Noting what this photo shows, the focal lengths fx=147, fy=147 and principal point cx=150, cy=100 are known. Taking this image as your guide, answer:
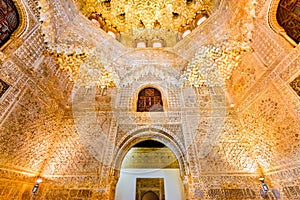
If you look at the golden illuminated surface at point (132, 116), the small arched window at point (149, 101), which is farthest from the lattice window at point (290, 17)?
the small arched window at point (149, 101)

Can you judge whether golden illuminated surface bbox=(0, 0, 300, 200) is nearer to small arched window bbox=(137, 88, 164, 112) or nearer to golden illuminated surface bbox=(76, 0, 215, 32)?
small arched window bbox=(137, 88, 164, 112)

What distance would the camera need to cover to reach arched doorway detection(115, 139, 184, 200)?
5590mm

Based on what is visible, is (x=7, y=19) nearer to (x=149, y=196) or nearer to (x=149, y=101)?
(x=149, y=101)

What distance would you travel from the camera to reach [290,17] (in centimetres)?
288

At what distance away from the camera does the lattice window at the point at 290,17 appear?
2.74 metres

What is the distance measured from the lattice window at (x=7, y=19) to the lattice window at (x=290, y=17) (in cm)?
539

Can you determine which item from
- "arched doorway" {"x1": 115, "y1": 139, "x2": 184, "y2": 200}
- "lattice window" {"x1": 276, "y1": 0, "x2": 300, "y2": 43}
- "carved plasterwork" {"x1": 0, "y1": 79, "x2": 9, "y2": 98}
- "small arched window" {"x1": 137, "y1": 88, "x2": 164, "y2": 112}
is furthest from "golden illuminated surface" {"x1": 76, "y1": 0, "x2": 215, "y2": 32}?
"arched doorway" {"x1": 115, "y1": 139, "x2": 184, "y2": 200}

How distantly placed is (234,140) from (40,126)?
470 cm

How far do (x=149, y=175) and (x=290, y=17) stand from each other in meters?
6.26

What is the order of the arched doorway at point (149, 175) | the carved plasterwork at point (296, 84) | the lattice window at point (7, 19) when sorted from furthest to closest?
1. the arched doorway at point (149, 175)
2. the lattice window at point (7, 19)
3. the carved plasterwork at point (296, 84)

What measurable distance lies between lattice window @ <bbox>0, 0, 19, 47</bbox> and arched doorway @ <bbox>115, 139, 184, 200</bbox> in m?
4.44

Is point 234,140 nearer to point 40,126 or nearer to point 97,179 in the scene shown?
point 97,179

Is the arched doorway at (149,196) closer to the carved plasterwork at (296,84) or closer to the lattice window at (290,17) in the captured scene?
the carved plasterwork at (296,84)

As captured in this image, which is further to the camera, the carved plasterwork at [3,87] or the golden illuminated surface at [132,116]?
the golden illuminated surface at [132,116]
